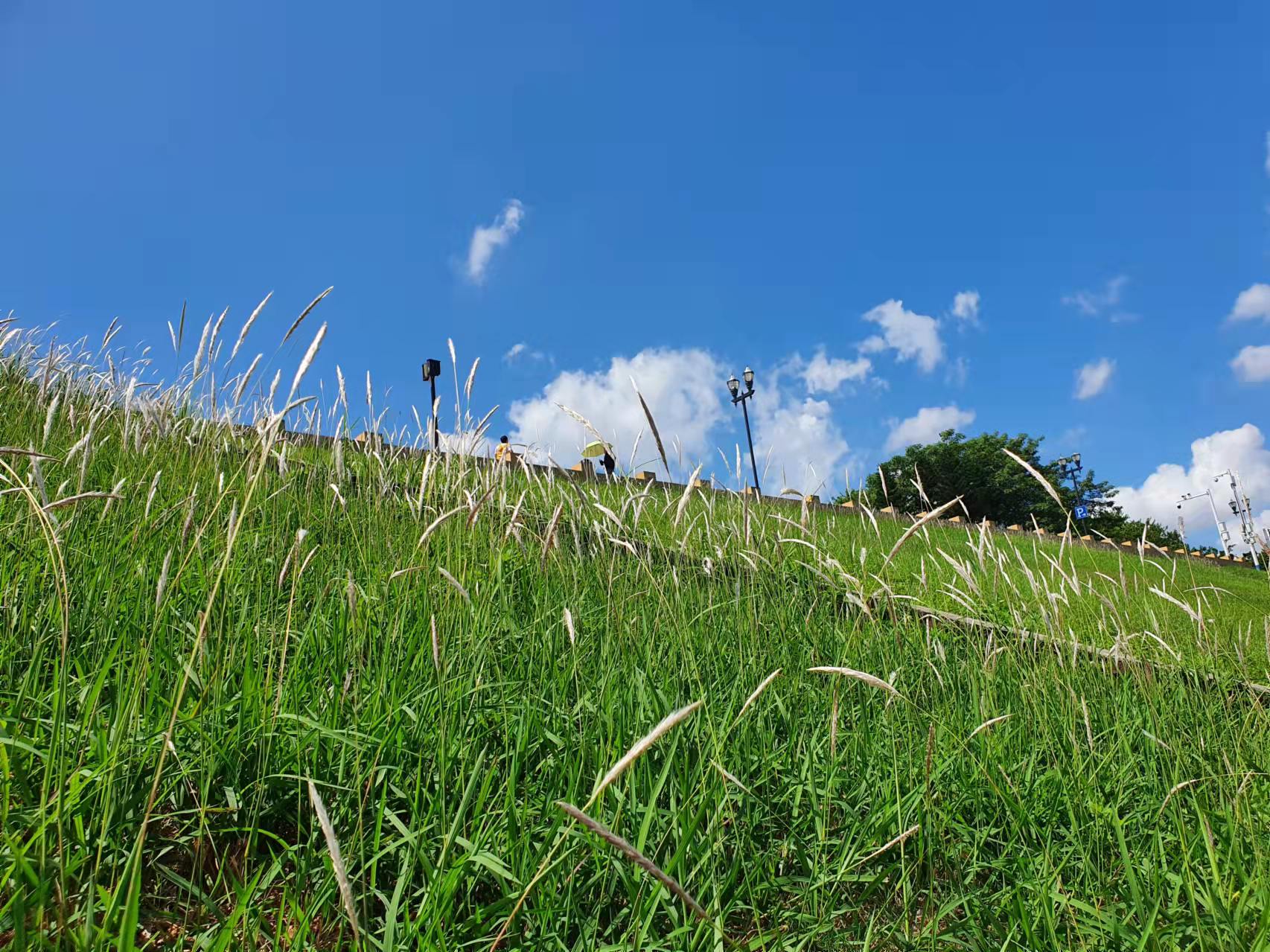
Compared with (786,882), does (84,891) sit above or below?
above

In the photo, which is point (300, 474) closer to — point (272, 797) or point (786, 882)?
point (272, 797)

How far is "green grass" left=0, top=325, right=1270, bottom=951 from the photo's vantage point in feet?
4.51

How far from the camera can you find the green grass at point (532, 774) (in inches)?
54.2

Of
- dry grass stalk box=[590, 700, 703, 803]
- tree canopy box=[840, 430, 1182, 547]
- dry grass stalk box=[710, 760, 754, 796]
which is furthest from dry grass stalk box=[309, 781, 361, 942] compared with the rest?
tree canopy box=[840, 430, 1182, 547]

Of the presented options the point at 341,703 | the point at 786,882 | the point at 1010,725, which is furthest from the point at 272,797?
the point at 1010,725

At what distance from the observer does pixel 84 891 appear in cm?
131

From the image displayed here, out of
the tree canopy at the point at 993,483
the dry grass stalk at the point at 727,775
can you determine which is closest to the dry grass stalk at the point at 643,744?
the dry grass stalk at the point at 727,775

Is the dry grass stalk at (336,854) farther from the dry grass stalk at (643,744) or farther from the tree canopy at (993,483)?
the tree canopy at (993,483)

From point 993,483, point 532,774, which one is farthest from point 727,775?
point 993,483

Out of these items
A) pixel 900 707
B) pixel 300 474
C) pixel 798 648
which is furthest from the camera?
pixel 300 474

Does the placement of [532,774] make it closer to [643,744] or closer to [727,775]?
[727,775]

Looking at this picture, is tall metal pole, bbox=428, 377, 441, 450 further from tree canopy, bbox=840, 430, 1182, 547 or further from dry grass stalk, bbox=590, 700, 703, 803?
tree canopy, bbox=840, 430, 1182, 547

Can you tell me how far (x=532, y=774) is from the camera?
6.05 feet

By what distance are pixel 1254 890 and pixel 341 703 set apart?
2.26m
